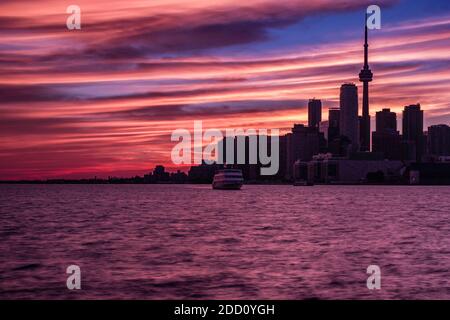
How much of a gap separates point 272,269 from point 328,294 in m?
8.00

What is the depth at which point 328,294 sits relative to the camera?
31.6 metres

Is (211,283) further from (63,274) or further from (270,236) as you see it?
(270,236)

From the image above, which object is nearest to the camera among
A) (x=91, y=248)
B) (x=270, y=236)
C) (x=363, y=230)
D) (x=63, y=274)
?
(x=63, y=274)

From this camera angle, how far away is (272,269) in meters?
39.3

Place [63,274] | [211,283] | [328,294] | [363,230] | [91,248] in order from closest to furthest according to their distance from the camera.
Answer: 1. [328,294]
2. [211,283]
3. [63,274]
4. [91,248]
5. [363,230]

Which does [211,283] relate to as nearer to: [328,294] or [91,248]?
[328,294]
